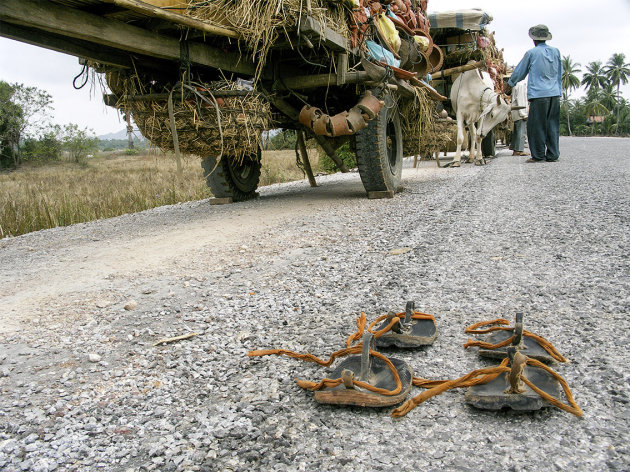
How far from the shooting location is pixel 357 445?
122 cm

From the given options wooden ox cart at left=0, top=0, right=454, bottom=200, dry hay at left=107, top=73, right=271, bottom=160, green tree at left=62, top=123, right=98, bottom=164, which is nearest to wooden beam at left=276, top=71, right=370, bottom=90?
wooden ox cart at left=0, top=0, right=454, bottom=200

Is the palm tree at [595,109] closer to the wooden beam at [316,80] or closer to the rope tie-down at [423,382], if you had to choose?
the wooden beam at [316,80]

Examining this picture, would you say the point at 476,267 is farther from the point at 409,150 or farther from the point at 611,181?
the point at 409,150

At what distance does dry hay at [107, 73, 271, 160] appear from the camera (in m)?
3.75

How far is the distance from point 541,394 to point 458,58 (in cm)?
957

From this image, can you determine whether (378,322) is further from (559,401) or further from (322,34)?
(322,34)

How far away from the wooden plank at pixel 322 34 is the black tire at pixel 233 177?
177 centimetres

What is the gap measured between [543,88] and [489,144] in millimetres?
3367

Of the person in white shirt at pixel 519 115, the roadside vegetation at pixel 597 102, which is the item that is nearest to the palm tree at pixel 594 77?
the roadside vegetation at pixel 597 102

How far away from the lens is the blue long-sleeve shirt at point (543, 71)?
28.2 ft

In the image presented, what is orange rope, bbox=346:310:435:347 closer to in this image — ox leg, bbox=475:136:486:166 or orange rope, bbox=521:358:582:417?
orange rope, bbox=521:358:582:417

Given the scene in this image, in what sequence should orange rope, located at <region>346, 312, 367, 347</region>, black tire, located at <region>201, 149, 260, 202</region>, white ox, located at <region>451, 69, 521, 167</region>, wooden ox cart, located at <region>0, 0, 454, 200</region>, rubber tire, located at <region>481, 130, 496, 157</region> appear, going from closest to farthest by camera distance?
orange rope, located at <region>346, 312, 367, 347</region> → wooden ox cart, located at <region>0, 0, 454, 200</region> → black tire, located at <region>201, 149, 260, 202</region> → white ox, located at <region>451, 69, 521, 167</region> → rubber tire, located at <region>481, 130, 496, 157</region>

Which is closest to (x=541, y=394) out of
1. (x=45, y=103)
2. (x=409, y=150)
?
(x=409, y=150)

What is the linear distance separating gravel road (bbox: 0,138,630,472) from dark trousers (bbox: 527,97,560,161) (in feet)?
17.0
